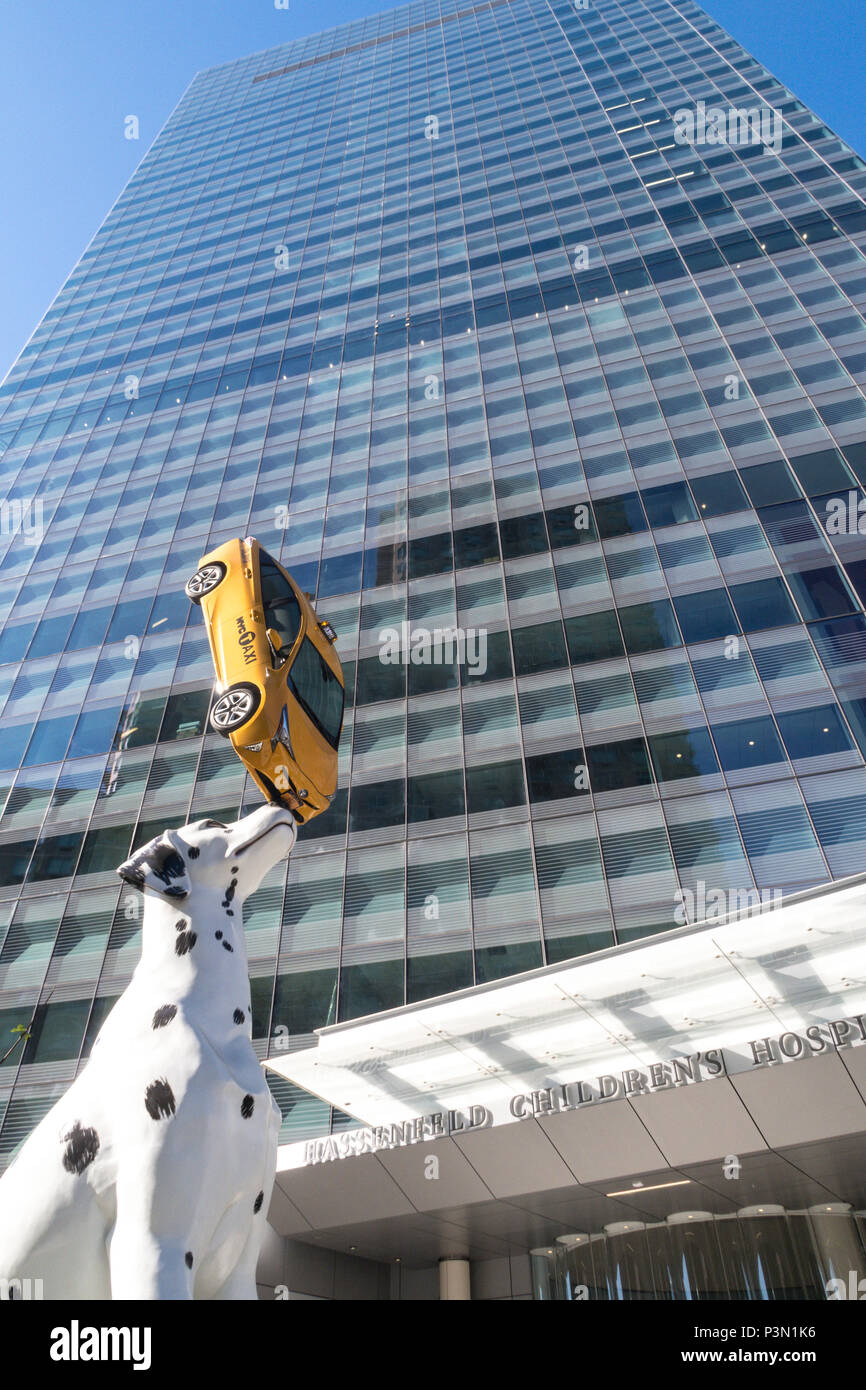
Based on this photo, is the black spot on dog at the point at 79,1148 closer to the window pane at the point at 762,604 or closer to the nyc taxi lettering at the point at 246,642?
the nyc taxi lettering at the point at 246,642

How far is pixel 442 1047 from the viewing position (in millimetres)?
14352

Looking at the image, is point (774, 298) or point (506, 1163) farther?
point (774, 298)

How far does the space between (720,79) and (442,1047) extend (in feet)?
163

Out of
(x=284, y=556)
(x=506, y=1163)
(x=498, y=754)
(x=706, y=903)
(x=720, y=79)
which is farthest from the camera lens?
(x=720, y=79)

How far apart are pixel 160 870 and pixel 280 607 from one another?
284cm

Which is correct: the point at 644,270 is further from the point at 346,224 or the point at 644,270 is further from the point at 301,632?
the point at 301,632

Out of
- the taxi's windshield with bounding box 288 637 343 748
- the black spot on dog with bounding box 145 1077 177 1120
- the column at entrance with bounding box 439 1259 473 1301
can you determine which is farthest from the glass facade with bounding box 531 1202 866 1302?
the black spot on dog with bounding box 145 1077 177 1120

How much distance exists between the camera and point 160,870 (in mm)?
5766

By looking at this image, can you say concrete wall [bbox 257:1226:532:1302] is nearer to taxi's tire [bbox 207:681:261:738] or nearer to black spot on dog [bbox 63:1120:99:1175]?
taxi's tire [bbox 207:681:261:738]

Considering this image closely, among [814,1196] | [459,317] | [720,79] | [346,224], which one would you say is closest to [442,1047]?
[814,1196]

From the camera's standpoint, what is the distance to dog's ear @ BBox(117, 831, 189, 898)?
18.6 feet

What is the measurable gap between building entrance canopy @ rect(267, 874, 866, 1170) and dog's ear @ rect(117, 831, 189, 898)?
795 cm

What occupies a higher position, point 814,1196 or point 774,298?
point 774,298

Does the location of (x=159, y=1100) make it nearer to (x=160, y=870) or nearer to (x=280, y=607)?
(x=160, y=870)
